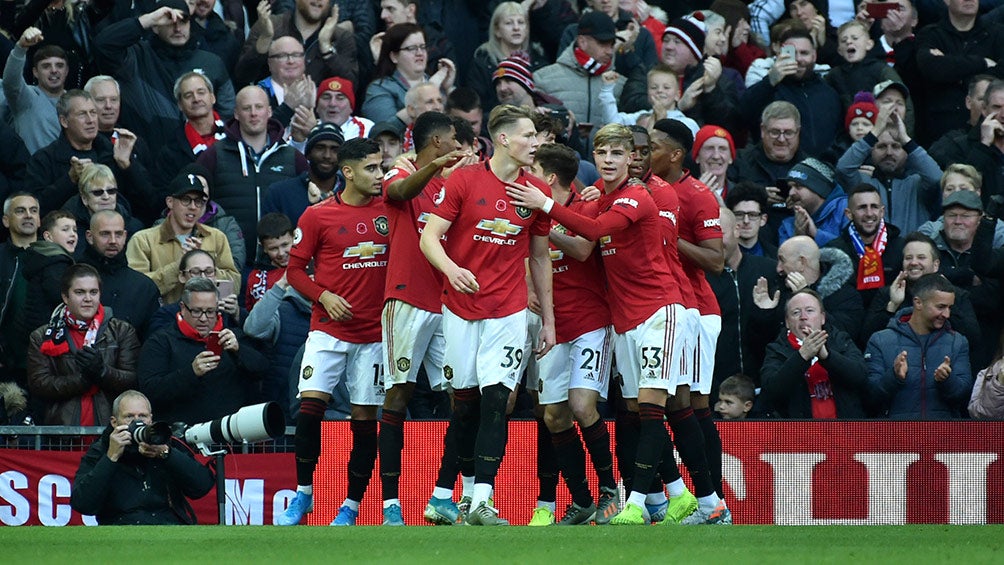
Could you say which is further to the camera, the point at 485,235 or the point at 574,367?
the point at 574,367

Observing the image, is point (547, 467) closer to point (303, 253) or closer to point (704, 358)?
point (704, 358)

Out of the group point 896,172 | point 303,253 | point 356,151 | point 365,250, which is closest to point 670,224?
point 365,250

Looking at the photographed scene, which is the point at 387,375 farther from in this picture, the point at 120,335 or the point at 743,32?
the point at 743,32

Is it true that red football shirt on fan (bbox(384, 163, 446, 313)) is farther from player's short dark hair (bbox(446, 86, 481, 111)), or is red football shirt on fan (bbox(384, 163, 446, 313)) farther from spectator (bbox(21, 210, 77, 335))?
player's short dark hair (bbox(446, 86, 481, 111))

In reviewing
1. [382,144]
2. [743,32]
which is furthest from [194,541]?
[743,32]

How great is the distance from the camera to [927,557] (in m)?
8.38

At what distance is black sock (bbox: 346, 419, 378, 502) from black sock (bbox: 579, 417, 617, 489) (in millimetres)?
1445

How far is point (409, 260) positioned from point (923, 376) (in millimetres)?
4638

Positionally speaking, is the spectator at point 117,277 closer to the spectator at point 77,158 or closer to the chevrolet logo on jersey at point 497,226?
the spectator at point 77,158

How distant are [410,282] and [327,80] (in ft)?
19.8

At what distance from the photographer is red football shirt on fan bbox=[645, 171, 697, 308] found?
443 inches

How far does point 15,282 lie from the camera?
14.3 meters

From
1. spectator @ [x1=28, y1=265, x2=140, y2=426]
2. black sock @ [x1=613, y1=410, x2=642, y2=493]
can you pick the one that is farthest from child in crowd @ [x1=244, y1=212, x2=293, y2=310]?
black sock @ [x1=613, y1=410, x2=642, y2=493]

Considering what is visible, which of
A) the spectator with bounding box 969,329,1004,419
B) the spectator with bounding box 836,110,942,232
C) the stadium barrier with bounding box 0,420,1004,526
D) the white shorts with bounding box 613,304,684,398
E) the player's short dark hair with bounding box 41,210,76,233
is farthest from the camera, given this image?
the spectator with bounding box 836,110,942,232
